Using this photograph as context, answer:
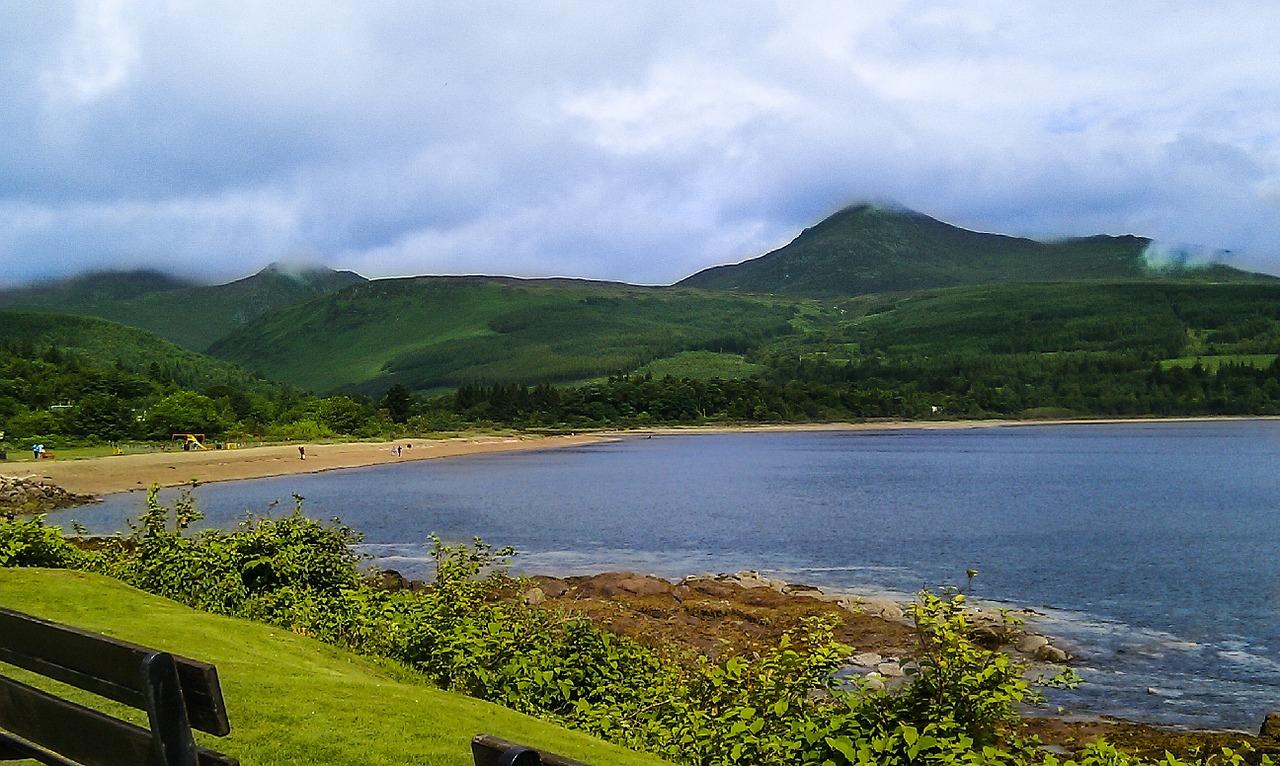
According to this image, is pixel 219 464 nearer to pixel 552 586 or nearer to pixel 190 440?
pixel 190 440

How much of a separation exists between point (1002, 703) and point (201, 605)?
14.1 m

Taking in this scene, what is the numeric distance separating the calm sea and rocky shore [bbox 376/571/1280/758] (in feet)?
5.81

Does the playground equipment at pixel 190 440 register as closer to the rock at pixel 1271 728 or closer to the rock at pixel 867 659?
the rock at pixel 867 659

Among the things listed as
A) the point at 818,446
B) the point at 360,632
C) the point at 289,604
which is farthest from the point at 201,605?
the point at 818,446

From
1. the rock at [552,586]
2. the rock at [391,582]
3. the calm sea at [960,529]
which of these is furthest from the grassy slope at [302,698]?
the rock at [552,586]

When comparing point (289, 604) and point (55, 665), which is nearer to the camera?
point (55, 665)

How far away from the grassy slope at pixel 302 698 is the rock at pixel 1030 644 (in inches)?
662

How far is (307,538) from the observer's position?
1989 cm

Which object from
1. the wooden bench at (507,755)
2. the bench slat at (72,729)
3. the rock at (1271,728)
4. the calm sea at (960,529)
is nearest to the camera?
the wooden bench at (507,755)

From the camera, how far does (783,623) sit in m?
26.8

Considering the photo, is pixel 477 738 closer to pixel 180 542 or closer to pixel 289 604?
pixel 289 604

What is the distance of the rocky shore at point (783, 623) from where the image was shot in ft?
58.6

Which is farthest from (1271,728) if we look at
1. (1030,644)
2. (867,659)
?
(867,659)

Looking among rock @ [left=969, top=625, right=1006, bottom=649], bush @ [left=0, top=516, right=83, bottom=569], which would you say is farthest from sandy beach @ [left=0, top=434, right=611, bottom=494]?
rock @ [left=969, top=625, right=1006, bottom=649]
